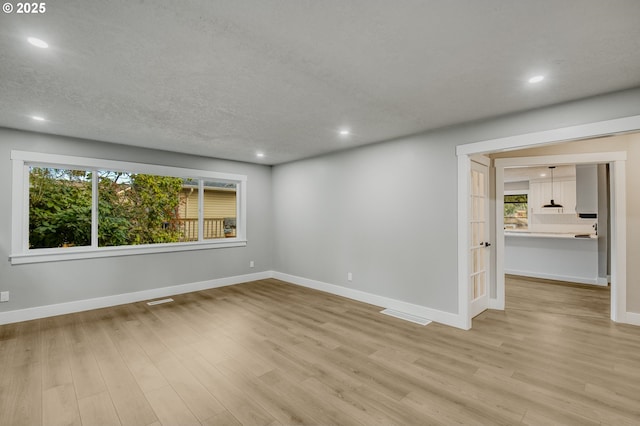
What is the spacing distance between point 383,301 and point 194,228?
4.45 metres

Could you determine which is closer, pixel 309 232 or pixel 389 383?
pixel 389 383

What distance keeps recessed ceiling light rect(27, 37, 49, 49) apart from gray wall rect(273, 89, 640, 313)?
12.6ft

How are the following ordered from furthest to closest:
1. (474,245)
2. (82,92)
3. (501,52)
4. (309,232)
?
1. (309,232)
2. (474,245)
3. (82,92)
4. (501,52)

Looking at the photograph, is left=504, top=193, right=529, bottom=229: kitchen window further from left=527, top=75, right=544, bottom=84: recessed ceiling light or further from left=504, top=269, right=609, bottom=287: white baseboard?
left=527, top=75, right=544, bottom=84: recessed ceiling light

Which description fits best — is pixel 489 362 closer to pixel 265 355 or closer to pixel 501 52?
pixel 265 355

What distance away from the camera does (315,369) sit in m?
2.68

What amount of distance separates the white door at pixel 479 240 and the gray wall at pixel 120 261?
4221 millimetres

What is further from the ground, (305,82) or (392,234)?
(305,82)

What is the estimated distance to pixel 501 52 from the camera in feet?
6.79

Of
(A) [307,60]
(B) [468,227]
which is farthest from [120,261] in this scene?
(B) [468,227]

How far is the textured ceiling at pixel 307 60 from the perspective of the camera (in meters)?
1.66

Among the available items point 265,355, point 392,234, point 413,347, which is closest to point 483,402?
point 413,347

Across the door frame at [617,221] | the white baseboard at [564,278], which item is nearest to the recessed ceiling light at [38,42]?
the door frame at [617,221]

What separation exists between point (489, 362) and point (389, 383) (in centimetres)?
109
